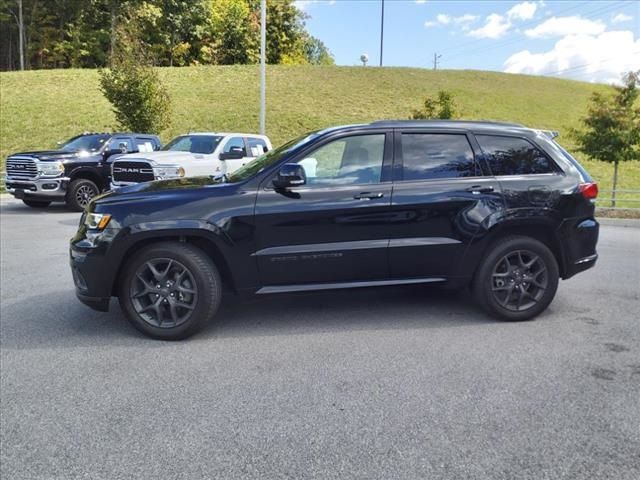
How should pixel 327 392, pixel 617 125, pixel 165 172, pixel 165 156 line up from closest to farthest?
1. pixel 327 392
2. pixel 165 172
3. pixel 165 156
4. pixel 617 125

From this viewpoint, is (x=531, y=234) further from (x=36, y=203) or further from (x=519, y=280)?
(x=36, y=203)

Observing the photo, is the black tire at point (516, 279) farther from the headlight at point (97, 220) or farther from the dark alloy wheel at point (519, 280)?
the headlight at point (97, 220)

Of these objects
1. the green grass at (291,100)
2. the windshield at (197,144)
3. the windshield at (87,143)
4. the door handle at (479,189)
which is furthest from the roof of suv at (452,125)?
the green grass at (291,100)

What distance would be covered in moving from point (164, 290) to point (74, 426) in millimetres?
1435

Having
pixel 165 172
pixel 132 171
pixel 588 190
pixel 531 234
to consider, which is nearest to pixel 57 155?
pixel 132 171

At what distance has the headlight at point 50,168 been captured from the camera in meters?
12.3

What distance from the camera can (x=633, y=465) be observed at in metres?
2.66

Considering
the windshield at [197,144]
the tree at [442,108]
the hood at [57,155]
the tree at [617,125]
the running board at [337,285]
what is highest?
the tree at [442,108]

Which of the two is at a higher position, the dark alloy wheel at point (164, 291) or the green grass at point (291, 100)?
the green grass at point (291, 100)

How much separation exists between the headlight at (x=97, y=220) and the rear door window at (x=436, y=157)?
99.2 inches

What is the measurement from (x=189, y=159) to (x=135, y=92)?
353 inches

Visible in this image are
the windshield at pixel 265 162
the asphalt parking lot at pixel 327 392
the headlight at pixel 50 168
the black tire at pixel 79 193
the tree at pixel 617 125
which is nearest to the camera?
the asphalt parking lot at pixel 327 392

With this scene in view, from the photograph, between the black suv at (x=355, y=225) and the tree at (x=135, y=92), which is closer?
the black suv at (x=355, y=225)

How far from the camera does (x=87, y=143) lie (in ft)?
45.4
